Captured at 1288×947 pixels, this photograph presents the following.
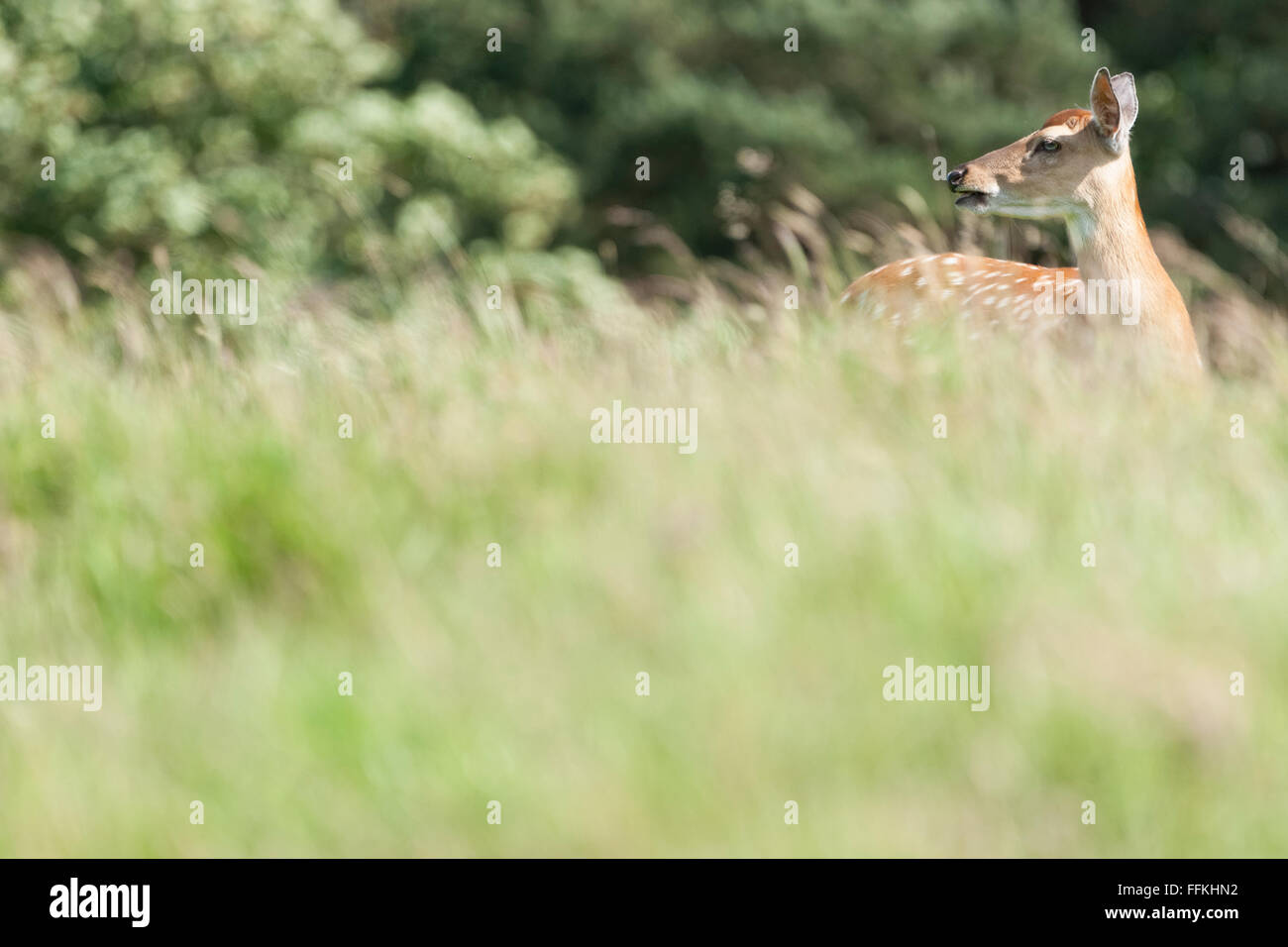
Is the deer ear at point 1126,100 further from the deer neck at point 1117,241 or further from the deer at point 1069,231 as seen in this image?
the deer neck at point 1117,241

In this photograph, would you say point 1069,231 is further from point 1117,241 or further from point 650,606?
point 650,606

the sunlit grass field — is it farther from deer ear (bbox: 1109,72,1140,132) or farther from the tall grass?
deer ear (bbox: 1109,72,1140,132)

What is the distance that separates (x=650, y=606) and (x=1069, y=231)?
12.6 ft

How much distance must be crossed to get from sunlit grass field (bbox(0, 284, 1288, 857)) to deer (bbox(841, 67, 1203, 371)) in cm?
129

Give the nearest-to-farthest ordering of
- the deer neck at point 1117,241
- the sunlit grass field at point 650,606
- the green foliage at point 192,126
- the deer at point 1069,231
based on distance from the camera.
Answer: the sunlit grass field at point 650,606 < the deer at point 1069,231 < the deer neck at point 1117,241 < the green foliage at point 192,126

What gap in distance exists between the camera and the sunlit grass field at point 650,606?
2.84m

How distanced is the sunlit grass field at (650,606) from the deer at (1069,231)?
4.25 ft

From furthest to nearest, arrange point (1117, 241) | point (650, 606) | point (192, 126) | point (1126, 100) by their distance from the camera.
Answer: point (192, 126) → point (1126, 100) → point (1117, 241) → point (650, 606)

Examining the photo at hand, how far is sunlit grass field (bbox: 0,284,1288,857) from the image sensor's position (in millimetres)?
2840

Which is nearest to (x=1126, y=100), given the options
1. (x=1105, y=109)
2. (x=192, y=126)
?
(x=1105, y=109)

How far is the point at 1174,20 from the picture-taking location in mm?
23531

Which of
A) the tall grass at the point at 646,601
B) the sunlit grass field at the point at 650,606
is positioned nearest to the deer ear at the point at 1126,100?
the tall grass at the point at 646,601

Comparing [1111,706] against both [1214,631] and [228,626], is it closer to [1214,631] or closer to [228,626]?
[1214,631]

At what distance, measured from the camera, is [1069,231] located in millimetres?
6551
